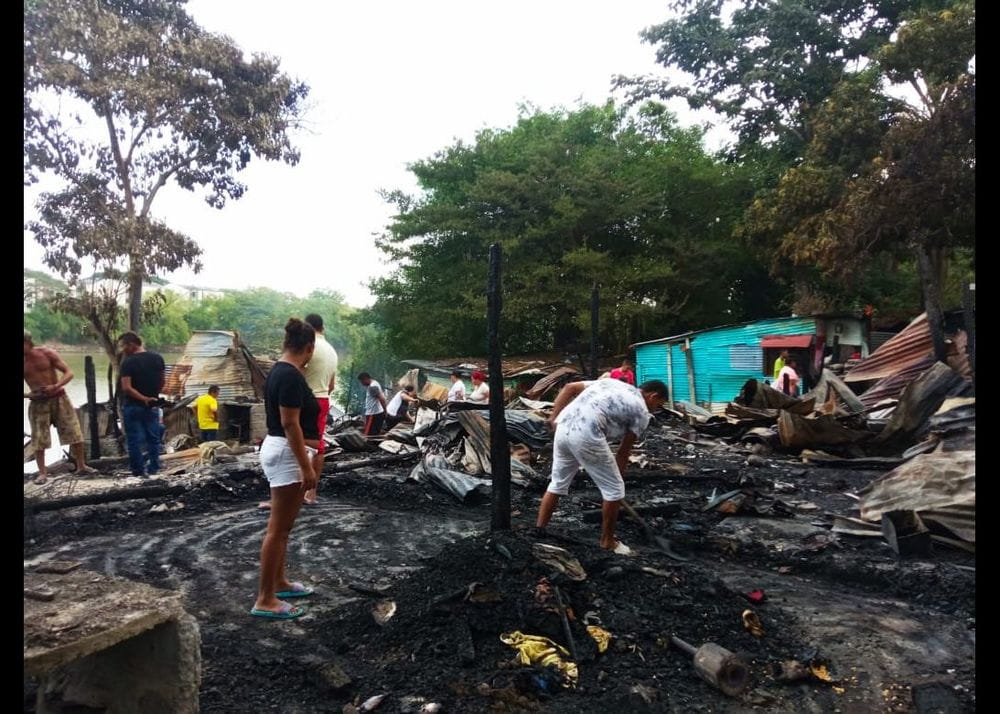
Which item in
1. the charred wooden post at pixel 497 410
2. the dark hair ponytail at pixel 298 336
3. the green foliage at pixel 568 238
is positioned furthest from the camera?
the green foliage at pixel 568 238

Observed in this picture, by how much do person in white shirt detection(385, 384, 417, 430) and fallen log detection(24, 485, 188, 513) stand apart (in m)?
6.11

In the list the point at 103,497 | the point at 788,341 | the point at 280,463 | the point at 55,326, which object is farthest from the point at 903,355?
the point at 55,326

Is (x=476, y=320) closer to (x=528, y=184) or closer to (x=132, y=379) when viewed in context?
(x=528, y=184)

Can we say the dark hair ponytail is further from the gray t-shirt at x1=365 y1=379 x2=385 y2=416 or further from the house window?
the house window

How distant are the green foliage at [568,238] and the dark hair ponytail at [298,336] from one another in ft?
59.6

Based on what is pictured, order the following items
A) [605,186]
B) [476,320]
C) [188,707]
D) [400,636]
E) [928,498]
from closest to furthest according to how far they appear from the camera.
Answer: [188,707] → [400,636] → [928,498] → [605,186] → [476,320]

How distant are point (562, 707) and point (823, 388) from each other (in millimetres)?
10571

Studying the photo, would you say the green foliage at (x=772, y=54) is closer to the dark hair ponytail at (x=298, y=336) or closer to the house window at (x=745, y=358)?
the house window at (x=745, y=358)

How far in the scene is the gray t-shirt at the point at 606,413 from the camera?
4.94 m

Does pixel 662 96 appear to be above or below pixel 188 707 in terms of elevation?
above

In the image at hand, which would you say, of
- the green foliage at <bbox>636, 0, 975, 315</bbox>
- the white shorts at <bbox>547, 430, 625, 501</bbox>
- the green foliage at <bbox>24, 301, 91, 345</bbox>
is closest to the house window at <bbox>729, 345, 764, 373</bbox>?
the green foliage at <bbox>636, 0, 975, 315</bbox>

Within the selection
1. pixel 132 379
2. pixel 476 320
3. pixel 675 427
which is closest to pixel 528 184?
pixel 476 320

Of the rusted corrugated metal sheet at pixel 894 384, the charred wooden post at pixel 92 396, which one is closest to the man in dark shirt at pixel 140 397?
the charred wooden post at pixel 92 396
